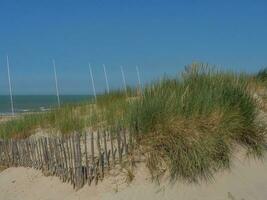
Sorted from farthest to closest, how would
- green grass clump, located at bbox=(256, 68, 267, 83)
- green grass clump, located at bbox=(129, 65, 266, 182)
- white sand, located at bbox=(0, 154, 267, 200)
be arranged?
1. green grass clump, located at bbox=(256, 68, 267, 83)
2. green grass clump, located at bbox=(129, 65, 266, 182)
3. white sand, located at bbox=(0, 154, 267, 200)

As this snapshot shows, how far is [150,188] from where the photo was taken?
7.34m

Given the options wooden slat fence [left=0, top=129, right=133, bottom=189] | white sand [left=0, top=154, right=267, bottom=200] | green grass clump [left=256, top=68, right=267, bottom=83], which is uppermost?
green grass clump [left=256, top=68, right=267, bottom=83]

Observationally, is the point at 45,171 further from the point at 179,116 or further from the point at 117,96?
the point at 117,96

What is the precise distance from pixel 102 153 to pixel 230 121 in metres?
2.11

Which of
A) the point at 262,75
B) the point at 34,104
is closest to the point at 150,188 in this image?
the point at 262,75

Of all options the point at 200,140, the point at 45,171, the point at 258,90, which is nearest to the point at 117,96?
the point at 258,90

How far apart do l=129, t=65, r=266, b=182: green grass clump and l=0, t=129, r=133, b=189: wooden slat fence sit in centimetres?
36

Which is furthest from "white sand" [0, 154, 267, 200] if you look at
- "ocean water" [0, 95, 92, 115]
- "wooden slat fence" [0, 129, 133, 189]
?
"ocean water" [0, 95, 92, 115]

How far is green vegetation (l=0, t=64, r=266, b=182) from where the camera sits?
7469 millimetres

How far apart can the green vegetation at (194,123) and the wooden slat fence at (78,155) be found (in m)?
0.26

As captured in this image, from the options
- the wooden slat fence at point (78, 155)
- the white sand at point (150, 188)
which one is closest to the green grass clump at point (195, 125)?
the white sand at point (150, 188)

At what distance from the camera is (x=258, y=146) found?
8.63m

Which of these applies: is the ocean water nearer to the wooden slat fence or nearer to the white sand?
the wooden slat fence

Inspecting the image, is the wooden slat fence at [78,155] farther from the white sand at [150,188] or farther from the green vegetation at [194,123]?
the green vegetation at [194,123]
